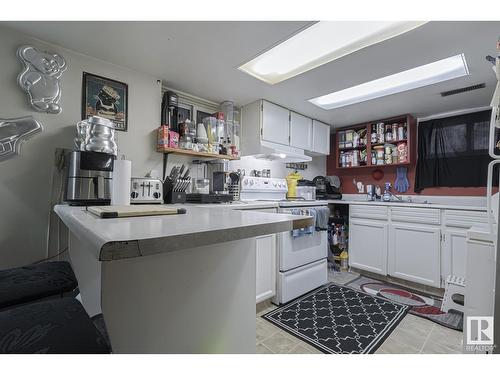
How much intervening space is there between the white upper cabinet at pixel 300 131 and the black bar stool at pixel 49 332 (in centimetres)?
269

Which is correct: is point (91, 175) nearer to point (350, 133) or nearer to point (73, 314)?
point (73, 314)

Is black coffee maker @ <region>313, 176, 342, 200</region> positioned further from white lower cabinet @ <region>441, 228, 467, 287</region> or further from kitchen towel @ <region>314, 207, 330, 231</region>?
white lower cabinet @ <region>441, 228, 467, 287</region>

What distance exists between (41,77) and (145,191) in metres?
1.01

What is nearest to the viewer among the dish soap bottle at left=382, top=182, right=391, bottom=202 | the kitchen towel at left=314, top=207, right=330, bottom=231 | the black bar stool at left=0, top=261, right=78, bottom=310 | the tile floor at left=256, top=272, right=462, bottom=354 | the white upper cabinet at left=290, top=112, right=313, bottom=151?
the black bar stool at left=0, top=261, right=78, bottom=310

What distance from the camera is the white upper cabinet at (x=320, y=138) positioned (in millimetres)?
3346

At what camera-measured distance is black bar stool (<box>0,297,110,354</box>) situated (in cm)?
57

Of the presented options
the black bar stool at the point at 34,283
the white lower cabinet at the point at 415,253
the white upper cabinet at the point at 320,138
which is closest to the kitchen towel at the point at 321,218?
the white lower cabinet at the point at 415,253

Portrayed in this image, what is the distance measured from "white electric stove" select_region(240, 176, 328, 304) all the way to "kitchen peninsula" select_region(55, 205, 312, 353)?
1.37m

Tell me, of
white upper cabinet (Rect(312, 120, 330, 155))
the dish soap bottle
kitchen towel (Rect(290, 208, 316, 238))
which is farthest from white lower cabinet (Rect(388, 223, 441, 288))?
white upper cabinet (Rect(312, 120, 330, 155))

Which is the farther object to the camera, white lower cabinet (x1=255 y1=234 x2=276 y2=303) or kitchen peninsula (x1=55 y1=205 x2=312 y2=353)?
white lower cabinet (x1=255 y1=234 x2=276 y2=303)

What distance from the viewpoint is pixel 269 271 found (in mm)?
2217

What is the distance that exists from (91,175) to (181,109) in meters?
1.30

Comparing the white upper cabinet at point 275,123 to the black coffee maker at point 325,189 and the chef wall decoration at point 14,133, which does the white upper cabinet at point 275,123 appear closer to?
the black coffee maker at point 325,189
